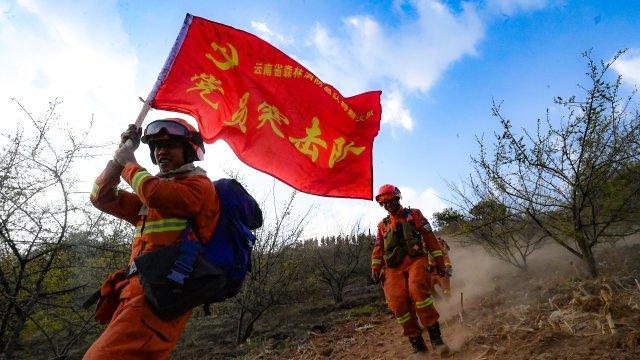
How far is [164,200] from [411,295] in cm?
399

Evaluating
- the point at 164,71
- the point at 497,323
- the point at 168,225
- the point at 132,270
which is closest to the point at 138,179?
the point at 168,225

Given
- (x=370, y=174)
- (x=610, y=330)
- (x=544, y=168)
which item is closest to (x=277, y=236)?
(x=544, y=168)

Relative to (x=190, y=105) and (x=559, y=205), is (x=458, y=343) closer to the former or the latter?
(x=559, y=205)

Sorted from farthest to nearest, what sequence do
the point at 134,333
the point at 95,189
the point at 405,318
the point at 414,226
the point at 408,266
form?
the point at 414,226
the point at 408,266
the point at 405,318
the point at 95,189
the point at 134,333

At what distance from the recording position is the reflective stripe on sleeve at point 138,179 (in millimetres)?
2443

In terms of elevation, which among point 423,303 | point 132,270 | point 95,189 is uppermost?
point 95,189

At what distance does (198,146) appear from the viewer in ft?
10.4

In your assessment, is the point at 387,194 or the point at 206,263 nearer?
the point at 206,263

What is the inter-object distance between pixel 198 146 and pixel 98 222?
5.10 m

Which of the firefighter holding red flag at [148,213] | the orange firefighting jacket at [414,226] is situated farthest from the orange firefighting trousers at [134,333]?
the orange firefighting jacket at [414,226]

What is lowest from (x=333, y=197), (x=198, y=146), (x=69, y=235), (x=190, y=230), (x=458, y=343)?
(x=458, y=343)

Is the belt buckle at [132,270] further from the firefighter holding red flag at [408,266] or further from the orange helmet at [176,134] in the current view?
the firefighter holding red flag at [408,266]

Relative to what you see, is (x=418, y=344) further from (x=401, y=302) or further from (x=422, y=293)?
(x=422, y=293)

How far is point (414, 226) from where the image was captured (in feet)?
20.1
